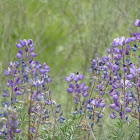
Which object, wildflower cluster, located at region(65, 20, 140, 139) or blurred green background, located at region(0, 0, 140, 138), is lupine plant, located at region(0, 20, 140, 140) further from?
blurred green background, located at region(0, 0, 140, 138)

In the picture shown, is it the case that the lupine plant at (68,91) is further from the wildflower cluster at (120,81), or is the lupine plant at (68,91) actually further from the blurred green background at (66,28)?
the blurred green background at (66,28)

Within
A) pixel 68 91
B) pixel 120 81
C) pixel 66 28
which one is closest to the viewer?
pixel 68 91

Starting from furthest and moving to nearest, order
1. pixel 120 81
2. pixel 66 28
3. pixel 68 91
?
pixel 66 28 → pixel 120 81 → pixel 68 91

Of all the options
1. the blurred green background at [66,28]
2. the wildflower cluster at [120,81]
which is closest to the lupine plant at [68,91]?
the wildflower cluster at [120,81]

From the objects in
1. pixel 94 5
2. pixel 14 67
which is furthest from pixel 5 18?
pixel 14 67

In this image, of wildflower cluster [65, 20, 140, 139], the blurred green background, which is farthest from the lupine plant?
the blurred green background

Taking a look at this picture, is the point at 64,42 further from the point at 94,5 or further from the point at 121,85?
the point at 121,85

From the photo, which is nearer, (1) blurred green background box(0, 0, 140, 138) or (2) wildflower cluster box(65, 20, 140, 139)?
(2) wildflower cluster box(65, 20, 140, 139)

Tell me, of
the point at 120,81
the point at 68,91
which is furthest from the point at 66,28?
the point at 68,91

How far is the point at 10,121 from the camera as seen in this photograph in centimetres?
185

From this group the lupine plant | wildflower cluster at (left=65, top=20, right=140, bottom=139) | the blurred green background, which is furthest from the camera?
the blurred green background

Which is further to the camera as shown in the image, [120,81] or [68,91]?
[120,81]

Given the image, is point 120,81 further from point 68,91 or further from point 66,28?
point 66,28

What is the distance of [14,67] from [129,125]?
2.74 feet
